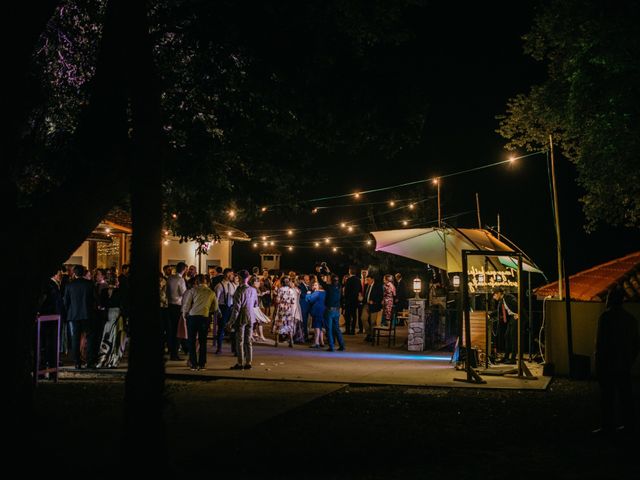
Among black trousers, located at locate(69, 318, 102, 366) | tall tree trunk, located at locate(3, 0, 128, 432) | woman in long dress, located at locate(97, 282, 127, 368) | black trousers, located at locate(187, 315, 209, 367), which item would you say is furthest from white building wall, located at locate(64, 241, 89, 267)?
tall tree trunk, located at locate(3, 0, 128, 432)

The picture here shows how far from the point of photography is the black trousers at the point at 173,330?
14984 millimetres

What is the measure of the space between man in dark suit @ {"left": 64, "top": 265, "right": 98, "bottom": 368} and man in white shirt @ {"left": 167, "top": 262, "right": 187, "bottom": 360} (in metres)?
1.76

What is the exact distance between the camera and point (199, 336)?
13570 mm

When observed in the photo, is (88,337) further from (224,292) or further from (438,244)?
(438,244)

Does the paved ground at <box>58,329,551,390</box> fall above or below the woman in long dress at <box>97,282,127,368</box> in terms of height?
below

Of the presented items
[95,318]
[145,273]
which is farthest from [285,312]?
[145,273]

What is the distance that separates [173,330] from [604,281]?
31.0 ft

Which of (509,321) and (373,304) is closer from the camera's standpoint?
(509,321)

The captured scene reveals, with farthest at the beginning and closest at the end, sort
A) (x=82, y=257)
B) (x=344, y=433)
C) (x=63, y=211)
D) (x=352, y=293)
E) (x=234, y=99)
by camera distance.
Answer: (x=82, y=257)
(x=352, y=293)
(x=234, y=99)
(x=344, y=433)
(x=63, y=211)

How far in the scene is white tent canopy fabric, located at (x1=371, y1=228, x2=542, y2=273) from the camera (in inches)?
592

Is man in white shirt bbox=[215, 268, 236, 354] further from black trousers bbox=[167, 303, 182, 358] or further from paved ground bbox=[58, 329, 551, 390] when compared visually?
black trousers bbox=[167, 303, 182, 358]

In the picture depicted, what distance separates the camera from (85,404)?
9.81 m

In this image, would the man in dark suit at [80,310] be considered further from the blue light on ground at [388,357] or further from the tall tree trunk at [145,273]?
the tall tree trunk at [145,273]

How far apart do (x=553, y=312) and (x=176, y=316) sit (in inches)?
309
